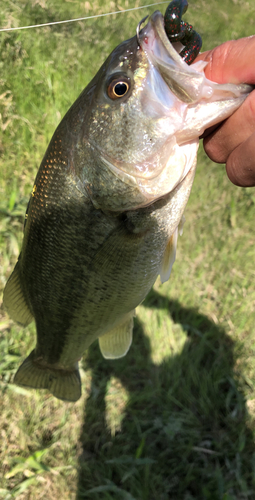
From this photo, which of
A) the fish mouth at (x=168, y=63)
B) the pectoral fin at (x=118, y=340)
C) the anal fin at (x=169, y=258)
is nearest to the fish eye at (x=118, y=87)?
the fish mouth at (x=168, y=63)

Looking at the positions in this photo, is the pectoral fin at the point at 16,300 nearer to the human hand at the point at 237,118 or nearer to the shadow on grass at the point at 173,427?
the human hand at the point at 237,118

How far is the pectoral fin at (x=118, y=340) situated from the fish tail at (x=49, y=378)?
30cm

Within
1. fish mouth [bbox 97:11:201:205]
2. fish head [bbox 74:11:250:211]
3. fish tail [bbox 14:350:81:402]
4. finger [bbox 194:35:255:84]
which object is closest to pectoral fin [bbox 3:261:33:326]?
fish tail [bbox 14:350:81:402]

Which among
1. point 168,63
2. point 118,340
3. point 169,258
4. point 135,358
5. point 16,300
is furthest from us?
point 135,358

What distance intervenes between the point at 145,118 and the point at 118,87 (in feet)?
0.55

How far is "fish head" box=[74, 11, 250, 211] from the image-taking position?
43.6 inches

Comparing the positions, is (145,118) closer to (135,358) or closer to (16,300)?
(16,300)

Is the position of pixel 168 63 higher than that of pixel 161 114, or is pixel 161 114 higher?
pixel 168 63

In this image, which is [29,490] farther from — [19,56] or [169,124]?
[19,56]

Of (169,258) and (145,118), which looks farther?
(169,258)

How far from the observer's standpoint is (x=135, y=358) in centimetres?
318

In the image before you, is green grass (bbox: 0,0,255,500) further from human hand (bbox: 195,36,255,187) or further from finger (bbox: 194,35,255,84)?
finger (bbox: 194,35,255,84)

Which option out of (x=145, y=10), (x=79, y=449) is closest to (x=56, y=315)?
(x=79, y=449)

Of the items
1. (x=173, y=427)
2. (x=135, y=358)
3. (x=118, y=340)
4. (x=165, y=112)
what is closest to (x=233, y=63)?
(x=165, y=112)
